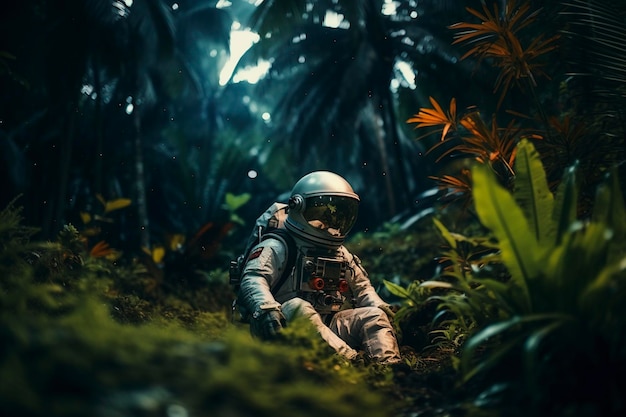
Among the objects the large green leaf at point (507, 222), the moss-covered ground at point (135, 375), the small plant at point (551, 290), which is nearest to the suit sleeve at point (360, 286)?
the small plant at point (551, 290)

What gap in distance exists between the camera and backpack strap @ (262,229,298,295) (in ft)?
14.2

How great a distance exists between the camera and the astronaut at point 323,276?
4016 millimetres

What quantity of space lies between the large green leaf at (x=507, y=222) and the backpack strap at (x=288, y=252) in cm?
216

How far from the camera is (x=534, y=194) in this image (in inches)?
107

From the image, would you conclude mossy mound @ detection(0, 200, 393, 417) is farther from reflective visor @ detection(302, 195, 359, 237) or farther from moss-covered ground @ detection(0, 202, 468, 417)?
reflective visor @ detection(302, 195, 359, 237)

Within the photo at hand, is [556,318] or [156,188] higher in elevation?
[156,188]

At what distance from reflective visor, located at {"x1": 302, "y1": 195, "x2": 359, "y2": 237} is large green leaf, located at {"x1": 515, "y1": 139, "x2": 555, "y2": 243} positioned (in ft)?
6.04

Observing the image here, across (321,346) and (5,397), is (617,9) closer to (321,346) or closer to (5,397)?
(321,346)

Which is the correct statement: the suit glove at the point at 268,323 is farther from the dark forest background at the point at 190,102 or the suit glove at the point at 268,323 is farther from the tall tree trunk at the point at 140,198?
the tall tree trunk at the point at 140,198

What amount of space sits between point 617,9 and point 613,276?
11.9ft

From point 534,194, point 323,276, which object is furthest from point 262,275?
point 534,194

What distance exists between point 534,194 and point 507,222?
19.7 inches

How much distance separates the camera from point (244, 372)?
1.76 meters

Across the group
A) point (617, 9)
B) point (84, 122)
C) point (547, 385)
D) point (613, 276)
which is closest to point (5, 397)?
point (547, 385)
